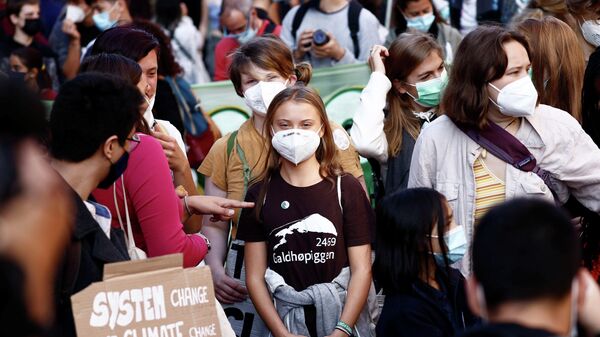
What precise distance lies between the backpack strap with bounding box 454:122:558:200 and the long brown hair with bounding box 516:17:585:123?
0.78 m

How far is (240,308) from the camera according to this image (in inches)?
220

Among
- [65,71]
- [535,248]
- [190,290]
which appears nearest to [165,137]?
[190,290]

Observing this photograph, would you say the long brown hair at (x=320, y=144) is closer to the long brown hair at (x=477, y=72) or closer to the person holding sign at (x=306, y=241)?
the person holding sign at (x=306, y=241)

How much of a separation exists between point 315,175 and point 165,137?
0.77 meters

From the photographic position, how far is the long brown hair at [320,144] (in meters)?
5.32

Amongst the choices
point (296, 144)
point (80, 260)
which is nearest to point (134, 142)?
point (80, 260)

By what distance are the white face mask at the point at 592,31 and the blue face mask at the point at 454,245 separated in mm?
2591

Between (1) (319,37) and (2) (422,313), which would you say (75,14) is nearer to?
(1) (319,37)

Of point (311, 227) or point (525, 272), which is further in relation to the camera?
point (311, 227)

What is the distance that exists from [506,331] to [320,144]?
9.14 feet

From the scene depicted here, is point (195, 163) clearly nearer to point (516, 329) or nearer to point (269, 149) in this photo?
point (269, 149)

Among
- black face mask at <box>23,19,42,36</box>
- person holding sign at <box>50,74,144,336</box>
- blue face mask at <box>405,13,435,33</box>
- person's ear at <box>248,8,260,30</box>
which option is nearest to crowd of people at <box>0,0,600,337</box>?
person holding sign at <box>50,74,144,336</box>

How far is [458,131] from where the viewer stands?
5250 mm

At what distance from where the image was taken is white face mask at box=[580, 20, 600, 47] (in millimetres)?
6648
